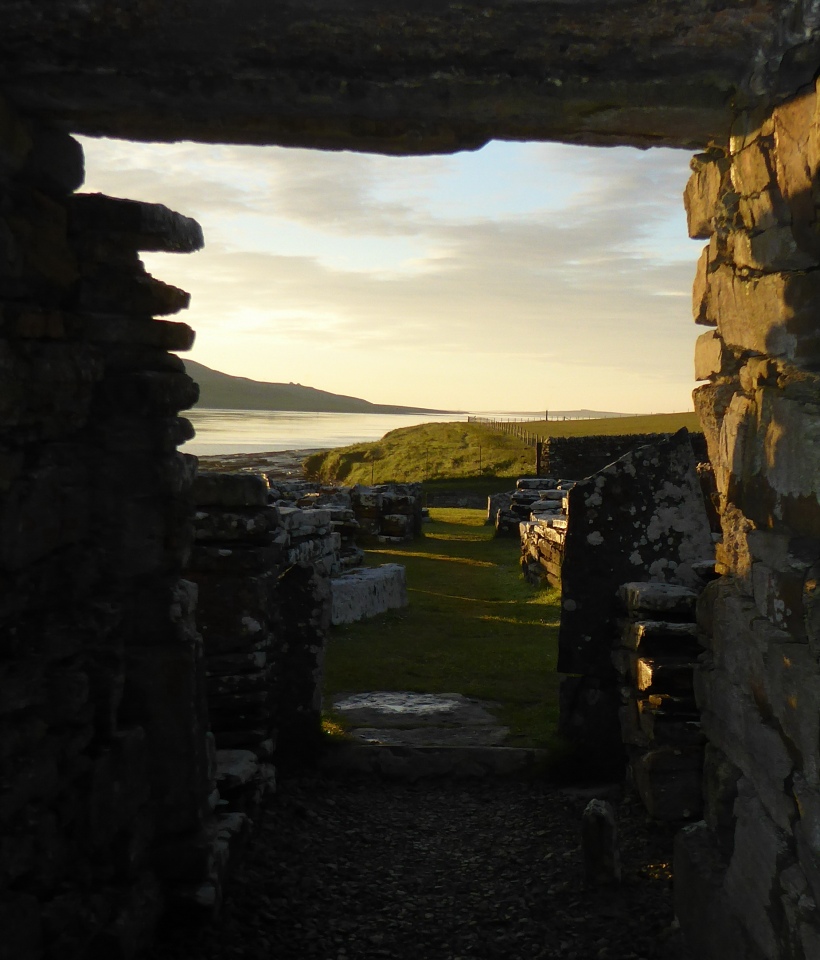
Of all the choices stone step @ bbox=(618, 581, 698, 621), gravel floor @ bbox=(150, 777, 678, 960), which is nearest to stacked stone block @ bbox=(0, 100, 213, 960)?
gravel floor @ bbox=(150, 777, 678, 960)

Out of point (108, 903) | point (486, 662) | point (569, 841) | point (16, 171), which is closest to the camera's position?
point (16, 171)

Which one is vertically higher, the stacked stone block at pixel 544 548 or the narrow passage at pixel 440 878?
the stacked stone block at pixel 544 548

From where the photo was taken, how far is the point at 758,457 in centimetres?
320

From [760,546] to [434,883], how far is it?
2.61 metres

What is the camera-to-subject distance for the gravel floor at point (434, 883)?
414cm

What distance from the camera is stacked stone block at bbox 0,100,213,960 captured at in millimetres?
3422

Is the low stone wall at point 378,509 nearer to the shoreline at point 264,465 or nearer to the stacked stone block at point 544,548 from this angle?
the stacked stone block at point 544,548

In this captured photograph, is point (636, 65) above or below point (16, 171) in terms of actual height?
above

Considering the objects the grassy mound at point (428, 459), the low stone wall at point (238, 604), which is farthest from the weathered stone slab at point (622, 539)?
the grassy mound at point (428, 459)

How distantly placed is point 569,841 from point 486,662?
370 centimetres

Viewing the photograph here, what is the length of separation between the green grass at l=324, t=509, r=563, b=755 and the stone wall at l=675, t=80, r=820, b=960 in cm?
276

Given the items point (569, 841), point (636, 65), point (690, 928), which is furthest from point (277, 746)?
point (636, 65)

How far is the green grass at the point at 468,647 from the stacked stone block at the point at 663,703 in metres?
0.85

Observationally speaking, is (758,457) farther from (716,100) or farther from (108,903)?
(108,903)
